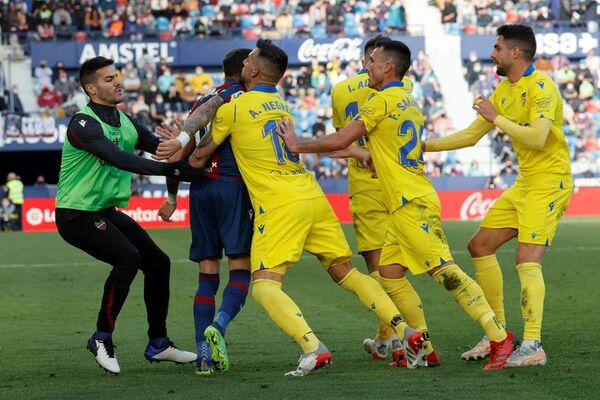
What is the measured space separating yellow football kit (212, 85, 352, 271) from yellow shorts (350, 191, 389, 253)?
2.71ft

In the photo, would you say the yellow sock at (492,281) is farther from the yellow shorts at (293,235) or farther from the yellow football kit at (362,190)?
the yellow shorts at (293,235)

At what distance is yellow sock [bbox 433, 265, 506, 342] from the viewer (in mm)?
7934

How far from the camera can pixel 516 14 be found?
38688 millimetres

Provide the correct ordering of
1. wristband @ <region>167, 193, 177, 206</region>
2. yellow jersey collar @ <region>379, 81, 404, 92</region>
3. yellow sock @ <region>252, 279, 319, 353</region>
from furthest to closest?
1. wristband @ <region>167, 193, 177, 206</region>
2. yellow jersey collar @ <region>379, 81, 404, 92</region>
3. yellow sock @ <region>252, 279, 319, 353</region>

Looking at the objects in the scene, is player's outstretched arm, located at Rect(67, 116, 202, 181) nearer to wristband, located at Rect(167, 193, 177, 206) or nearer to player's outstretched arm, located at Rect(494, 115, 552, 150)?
wristband, located at Rect(167, 193, 177, 206)

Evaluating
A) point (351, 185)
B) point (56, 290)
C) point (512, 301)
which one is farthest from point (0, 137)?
point (351, 185)

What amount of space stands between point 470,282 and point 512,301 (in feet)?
16.1

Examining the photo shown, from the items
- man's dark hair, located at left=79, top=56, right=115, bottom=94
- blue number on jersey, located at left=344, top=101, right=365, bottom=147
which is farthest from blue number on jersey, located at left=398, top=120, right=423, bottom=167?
man's dark hair, located at left=79, top=56, right=115, bottom=94

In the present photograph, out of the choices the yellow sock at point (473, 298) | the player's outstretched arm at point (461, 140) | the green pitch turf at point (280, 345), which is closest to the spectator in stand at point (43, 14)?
the green pitch turf at point (280, 345)

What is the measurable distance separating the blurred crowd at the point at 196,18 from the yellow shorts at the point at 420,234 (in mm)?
28402

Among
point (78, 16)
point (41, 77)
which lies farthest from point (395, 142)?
point (78, 16)

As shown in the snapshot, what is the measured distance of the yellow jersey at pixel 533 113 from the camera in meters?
8.21

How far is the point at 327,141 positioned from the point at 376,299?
1131 mm

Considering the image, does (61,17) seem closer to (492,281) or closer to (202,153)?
(202,153)
